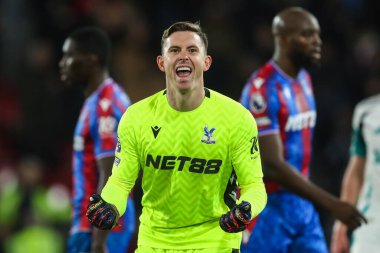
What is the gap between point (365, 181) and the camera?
7477 mm

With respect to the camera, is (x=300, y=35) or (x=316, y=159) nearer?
(x=300, y=35)

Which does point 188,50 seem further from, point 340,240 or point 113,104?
point 340,240

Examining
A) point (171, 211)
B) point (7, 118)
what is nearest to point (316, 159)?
point (7, 118)

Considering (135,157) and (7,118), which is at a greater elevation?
(135,157)

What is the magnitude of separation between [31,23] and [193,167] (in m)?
8.88

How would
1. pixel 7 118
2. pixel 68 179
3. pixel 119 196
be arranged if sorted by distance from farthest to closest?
pixel 7 118
pixel 68 179
pixel 119 196

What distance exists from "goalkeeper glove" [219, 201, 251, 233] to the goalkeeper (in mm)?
330

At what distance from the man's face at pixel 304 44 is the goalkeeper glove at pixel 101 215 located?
110 inches

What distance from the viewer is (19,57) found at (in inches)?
536

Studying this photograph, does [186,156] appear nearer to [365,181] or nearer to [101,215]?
[101,215]

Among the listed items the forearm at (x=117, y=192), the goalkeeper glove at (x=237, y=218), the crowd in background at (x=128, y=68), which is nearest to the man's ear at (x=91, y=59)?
the forearm at (x=117, y=192)

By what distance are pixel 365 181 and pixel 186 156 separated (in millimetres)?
2570

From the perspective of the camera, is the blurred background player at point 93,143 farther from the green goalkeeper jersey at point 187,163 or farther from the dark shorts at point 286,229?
the green goalkeeper jersey at point 187,163

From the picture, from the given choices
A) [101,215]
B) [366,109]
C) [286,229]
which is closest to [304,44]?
[366,109]
